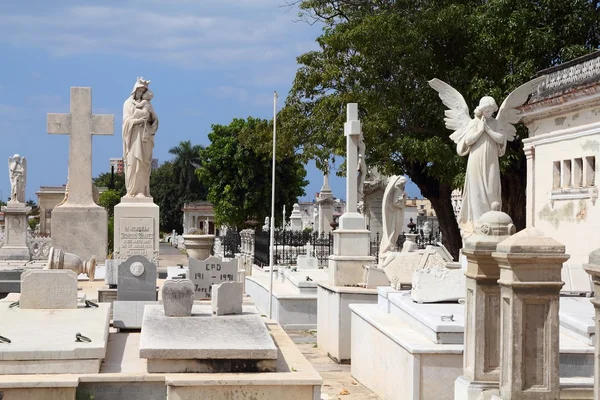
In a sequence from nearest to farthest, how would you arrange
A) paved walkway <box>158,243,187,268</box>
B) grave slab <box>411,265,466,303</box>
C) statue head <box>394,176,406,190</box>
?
grave slab <box>411,265,466,303</box> → statue head <box>394,176,406,190</box> → paved walkway <box>158,243,187,268</box>

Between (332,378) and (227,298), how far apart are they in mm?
2793

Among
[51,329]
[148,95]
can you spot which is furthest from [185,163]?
[51,329]

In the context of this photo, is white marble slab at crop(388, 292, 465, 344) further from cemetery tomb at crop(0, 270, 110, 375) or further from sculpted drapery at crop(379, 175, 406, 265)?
sculpted drapery at crop(379, 175, 406, 265)

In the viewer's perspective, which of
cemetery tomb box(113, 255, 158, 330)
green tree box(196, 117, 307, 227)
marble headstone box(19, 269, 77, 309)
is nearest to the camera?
marble headstone box(19, 269, 77, 309)

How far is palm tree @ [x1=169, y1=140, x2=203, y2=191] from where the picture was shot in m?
97.2

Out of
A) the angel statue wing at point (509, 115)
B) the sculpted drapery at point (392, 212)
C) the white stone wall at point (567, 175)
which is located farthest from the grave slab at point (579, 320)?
the white stone wall at point (567, 175)

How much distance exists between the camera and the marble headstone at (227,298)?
10023 millimetres

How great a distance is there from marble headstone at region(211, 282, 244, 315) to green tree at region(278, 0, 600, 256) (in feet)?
47.0

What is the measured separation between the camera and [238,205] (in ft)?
189

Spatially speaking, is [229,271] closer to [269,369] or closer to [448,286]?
[448,286]

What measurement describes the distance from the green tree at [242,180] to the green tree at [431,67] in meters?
29.1

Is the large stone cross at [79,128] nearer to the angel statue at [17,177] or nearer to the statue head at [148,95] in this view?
the statue head at [148,95]

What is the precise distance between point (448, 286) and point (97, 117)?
12.0 meters

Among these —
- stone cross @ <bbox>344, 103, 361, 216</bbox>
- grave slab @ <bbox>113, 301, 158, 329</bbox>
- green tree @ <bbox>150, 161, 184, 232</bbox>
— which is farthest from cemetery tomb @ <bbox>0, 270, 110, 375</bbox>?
green tree @ <bbox>150, 161, 184, 232</bbox>
